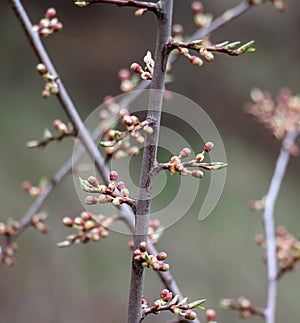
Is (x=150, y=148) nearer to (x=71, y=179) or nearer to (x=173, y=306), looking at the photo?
(x=173, y=306)

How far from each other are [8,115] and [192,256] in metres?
1.65

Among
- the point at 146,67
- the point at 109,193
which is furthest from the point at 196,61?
the point at 109,193

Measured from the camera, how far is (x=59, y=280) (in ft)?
9.55

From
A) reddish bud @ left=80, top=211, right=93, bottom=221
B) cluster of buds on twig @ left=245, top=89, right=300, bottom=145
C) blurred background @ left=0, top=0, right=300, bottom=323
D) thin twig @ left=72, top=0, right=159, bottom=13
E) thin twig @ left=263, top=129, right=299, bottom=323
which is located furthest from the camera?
blurred background @ left=0, top=0, right=300, bottom=323

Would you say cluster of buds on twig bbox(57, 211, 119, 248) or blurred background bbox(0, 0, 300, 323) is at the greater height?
blurred background bbox(0, 0, 300, 323)

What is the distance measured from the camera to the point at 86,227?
837mm

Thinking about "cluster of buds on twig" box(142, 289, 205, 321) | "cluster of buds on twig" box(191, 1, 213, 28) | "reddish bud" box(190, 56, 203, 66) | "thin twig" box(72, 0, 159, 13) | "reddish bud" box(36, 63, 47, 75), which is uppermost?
"cluster of buds on twig" box(191, 1, 213, 28)

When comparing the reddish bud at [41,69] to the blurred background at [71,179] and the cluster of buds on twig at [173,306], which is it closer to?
the cluster of buds on twig at [173,306]

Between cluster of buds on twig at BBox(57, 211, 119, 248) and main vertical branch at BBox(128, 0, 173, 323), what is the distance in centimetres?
22

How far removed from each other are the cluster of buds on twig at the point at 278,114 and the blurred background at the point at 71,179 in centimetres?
169

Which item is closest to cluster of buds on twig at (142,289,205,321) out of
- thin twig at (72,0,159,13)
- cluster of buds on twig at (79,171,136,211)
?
cluster of buds on twig at (79,171,136,211)

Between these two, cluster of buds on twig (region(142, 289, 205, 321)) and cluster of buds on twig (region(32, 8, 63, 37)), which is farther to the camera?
cluster of buds on twig (region(32, 8, 63, 37))

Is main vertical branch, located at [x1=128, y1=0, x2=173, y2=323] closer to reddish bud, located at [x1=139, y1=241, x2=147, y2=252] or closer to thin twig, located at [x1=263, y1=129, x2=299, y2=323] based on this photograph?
reddish bud, located at [x1=139, y1=241, x2=147, y2=252]

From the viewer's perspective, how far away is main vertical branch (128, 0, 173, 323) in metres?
0.60
